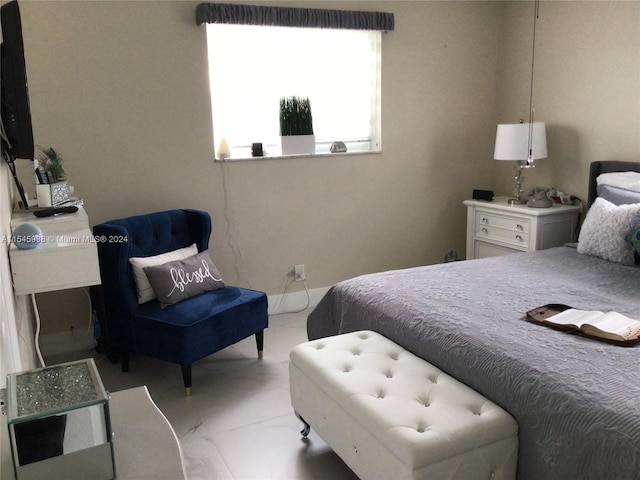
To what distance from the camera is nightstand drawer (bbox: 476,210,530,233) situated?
3.77 m

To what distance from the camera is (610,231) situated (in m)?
2.95

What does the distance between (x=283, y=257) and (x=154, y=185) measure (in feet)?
3.31

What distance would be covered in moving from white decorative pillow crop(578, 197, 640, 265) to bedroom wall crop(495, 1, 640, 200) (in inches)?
27.2

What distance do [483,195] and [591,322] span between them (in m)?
2.29

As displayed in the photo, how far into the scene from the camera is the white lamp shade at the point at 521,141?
3.77 m

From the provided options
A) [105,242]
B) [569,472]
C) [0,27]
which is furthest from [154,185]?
[569,472]

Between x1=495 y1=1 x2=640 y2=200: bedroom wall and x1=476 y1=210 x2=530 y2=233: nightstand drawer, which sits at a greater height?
x1=495 y1=1 x2=640 y2=200: bedroom wall

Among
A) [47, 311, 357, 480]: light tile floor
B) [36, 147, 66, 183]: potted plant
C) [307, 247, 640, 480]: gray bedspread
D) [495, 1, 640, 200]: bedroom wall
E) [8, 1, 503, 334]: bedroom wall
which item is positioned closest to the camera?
[307, 247, 640, 480]: gray bedspread

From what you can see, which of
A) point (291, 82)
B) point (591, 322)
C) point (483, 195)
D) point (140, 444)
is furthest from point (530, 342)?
point (291, 82)

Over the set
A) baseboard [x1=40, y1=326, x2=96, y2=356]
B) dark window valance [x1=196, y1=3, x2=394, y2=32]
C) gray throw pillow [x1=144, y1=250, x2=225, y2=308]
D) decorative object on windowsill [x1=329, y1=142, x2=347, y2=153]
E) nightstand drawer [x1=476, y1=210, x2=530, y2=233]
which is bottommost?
baseboard [x1=40, y1=326, x2=96, y2=356]

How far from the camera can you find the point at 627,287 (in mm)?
2523

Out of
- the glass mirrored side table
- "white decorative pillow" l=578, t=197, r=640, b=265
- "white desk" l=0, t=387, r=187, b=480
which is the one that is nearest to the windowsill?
"white decorative pillow" l=578, t=197, r=640, b=265

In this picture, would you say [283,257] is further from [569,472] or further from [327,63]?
[569,472]

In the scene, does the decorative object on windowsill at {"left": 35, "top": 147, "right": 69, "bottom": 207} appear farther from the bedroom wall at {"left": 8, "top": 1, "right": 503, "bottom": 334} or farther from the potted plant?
the bedroom wall at {"left": 8, "top": 1, "right": 503, "bottom": 334}
